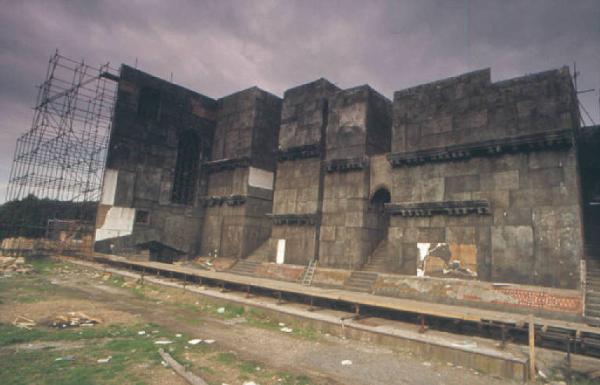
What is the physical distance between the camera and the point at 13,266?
67.7 ft

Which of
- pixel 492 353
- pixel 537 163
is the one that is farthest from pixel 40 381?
pixel 537 163

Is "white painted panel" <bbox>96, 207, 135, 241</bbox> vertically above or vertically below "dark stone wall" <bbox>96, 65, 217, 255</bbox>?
below

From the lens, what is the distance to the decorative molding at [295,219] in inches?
845

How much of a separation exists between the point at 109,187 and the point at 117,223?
253 cm

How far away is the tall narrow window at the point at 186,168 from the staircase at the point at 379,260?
52.7 feet

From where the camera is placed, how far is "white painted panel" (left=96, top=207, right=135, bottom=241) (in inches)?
993

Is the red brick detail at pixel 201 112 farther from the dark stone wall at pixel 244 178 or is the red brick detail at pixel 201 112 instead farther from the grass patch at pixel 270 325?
the grass patch at pixel 270 325

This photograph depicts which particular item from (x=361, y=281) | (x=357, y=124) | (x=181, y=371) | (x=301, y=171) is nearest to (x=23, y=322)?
(x=181, y=371)

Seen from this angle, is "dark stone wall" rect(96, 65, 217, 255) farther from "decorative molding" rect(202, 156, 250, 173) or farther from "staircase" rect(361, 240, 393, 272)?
"staircase" rect(361, 240, 393, 272)

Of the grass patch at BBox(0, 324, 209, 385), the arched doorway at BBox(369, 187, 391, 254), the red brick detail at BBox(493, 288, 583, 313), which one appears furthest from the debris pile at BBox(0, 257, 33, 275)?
the red brick detail at BBox(493, 288, 583, 313)

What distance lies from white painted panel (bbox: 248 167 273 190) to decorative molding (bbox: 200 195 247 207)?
131 cm

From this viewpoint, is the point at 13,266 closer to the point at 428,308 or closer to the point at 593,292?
the point at 428,308

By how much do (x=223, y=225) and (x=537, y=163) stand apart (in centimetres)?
1974

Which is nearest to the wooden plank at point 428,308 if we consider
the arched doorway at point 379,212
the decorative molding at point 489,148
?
the arched doorway at point 379,212
